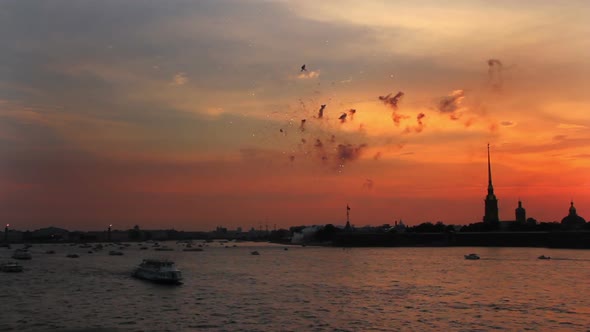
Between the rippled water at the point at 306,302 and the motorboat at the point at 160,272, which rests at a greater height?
the motorboat at the point at 160,272

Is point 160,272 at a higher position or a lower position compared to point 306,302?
higher

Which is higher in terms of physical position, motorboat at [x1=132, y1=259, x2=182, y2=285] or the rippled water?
motorboat at [x1=132, y1=259, x2=182, y2=285]

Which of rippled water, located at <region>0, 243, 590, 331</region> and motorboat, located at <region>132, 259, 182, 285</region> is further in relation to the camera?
motorboat, located at <region>132, 259, 182, 285</region>

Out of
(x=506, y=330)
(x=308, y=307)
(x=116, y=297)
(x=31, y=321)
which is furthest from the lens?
(x=116, y=297)

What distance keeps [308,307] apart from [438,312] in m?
14.9

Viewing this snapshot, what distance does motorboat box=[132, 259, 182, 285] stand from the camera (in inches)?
3964

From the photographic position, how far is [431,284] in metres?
Result: 96.9

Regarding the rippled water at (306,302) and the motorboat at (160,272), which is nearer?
the rippled water at (306,302)

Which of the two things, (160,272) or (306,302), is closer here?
(306,302)

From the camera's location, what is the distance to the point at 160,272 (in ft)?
339

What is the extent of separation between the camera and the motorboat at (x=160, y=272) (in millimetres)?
100688

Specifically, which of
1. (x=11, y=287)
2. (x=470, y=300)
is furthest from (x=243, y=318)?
(x=11, y=287)

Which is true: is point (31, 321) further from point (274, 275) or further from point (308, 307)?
point (274, 275)

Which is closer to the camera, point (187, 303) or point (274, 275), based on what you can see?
point (187, 303)
